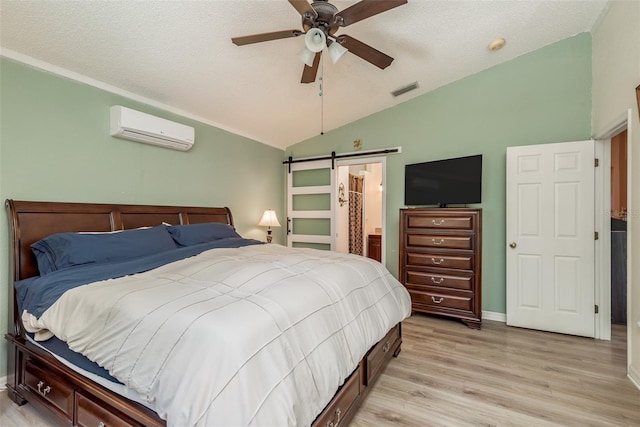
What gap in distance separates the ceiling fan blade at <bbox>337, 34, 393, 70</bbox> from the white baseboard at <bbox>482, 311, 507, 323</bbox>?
3108mm

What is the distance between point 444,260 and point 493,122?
1.78 m

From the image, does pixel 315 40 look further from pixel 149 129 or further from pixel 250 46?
pixel 149 129

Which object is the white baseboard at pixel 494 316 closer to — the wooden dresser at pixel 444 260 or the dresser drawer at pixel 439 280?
the wooden dresser at pixel 444 260

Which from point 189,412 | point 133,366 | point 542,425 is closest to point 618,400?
point 542,425

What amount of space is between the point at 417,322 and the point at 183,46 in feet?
11.9

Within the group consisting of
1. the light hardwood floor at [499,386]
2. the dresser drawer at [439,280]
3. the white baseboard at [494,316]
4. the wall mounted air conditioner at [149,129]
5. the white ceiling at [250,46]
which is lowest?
the light hardwood floor at [499,386]

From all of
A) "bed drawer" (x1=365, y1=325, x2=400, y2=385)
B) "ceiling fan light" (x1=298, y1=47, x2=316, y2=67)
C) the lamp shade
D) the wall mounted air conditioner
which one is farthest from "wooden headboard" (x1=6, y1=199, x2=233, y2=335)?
"bed drawer" (x1=365, y1=325, x2=400, y2=385)

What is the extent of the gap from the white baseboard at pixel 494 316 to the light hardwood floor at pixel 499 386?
0.43m

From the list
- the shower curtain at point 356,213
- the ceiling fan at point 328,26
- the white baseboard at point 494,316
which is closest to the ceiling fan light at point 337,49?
the ceiling fan at point 328,26

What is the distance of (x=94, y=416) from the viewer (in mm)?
1476

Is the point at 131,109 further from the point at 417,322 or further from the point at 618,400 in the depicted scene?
the point at 618,400

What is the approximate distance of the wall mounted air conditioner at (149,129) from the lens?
8.86ft

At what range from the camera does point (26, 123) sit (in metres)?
2.25

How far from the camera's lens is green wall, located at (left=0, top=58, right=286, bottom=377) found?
2.17m
